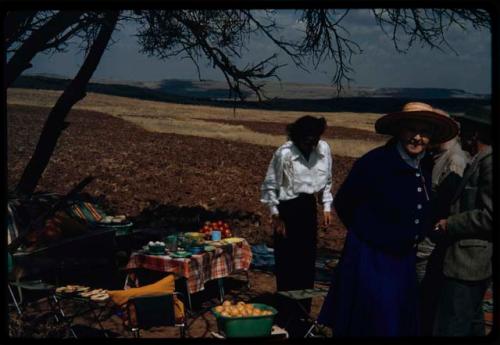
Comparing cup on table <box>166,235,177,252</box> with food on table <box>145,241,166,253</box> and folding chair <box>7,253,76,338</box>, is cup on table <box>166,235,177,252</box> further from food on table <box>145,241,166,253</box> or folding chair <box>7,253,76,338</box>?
folding chair <box>7,253,76,338</box>

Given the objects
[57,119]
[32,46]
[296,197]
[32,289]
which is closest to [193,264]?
[296,197]

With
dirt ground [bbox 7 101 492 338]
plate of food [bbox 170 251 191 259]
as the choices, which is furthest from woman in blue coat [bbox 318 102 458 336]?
plate of food [bbox 170 251 191 259]

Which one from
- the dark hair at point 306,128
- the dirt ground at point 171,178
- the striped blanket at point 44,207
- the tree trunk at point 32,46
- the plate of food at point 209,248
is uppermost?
the tree trunk at point 32,46

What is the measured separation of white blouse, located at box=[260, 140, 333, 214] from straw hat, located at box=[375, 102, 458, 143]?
57.2 inches

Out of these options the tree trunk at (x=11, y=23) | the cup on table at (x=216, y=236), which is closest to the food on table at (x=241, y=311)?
the cup on table at (x=216, y=236)

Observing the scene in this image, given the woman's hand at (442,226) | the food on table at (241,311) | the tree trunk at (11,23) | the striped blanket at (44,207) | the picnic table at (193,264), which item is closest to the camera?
the woman's hand at (442,226)

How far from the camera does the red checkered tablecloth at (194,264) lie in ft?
23.4

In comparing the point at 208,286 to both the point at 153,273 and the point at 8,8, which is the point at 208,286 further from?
the point at 8,8

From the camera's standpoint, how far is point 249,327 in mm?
5398

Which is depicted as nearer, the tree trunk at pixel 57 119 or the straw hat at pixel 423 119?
the straw hat at pixel 423 119

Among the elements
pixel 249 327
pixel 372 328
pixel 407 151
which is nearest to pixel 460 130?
pixel 407 151

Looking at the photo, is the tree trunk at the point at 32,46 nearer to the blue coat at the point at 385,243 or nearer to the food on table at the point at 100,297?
the food on table at the point at 100,297

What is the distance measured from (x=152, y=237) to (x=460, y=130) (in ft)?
17.8

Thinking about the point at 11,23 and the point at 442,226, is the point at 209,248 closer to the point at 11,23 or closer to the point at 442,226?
the point at 11,23
